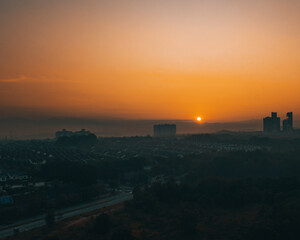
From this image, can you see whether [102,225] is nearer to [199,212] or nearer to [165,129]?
[199,212]

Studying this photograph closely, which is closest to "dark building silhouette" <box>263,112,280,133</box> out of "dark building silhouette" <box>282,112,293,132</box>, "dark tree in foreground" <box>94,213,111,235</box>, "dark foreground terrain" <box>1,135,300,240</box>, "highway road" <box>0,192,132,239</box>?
"dark building silhouette" <box>282,112,293,132</box>

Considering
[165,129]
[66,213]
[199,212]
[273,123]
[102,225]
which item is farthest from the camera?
[165,129]

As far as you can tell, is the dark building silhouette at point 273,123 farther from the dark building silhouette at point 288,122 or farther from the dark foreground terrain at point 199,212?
the dark foreground terrain at point 199,212

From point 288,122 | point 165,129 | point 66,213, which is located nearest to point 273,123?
point 288,122

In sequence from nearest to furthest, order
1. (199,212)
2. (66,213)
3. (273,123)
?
(199,212)
(66,213)
(273,123)

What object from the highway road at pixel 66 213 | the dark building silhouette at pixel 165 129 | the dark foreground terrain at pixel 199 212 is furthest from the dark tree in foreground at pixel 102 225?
the dark building silhouette at pixel 165 129

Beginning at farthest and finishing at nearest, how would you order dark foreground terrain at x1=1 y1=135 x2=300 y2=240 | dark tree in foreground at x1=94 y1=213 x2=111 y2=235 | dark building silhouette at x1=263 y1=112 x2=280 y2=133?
1. dark building silhouette at x1=263 y1=112 x2=280 y2=133
2. dark tree in foreground at x1=94 y1=213 x2=111 y2=235
3. dark foreground terrain at x1=1 y1=135 x2=300 y2=240

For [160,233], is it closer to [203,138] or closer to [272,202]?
[272,202]

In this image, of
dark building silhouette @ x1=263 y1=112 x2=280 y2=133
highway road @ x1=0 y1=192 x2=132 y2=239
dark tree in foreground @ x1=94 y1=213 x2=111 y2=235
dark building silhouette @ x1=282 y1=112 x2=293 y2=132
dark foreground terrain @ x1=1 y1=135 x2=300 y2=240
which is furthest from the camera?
dark building silhouette @ x1=263 y1=112 x2=280 y2=133

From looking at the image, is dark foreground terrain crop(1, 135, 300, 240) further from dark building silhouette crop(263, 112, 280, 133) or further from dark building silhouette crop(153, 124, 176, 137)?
dark building silhouette crop(153, 124, 176, 137)
